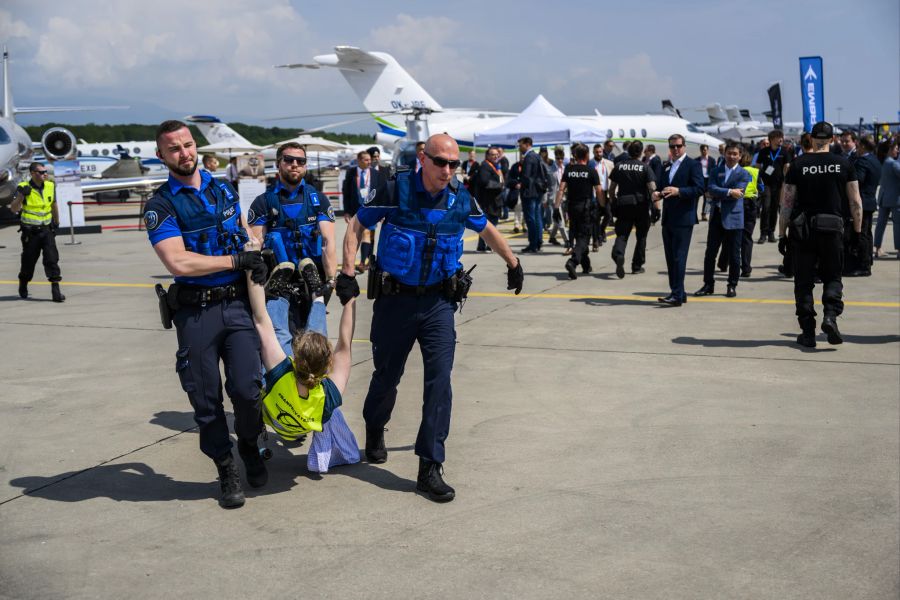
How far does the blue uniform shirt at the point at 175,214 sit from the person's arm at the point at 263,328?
0.39 ft

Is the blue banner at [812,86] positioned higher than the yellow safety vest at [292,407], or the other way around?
the blue banner at [812,86]

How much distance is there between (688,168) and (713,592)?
7.61 m

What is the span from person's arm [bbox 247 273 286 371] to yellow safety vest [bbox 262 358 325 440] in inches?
4.1

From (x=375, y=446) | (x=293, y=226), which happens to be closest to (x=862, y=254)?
(x=293, y=226)

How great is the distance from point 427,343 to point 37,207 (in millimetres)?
8458

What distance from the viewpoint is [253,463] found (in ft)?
16.4

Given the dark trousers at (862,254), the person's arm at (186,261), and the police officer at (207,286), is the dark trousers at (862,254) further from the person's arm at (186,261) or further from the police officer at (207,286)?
the person's arm at (186,261)

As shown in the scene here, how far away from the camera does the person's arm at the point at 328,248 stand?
6133mm

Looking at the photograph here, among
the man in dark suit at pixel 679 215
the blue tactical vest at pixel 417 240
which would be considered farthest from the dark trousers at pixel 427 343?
the man in dark suit at pixel 679 215

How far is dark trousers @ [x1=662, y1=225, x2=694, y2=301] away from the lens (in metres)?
10.6

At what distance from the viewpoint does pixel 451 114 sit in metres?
37.7

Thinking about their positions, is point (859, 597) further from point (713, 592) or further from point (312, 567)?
point (312, 567)

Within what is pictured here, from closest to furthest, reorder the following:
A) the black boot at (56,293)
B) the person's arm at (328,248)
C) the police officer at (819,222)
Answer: the person's arm at (328,248)
the police officer at (819,222)
the black boot at (56,293)

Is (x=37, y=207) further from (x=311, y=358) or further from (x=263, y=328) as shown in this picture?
(x=311, y=358)
